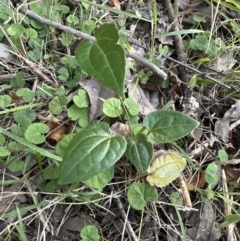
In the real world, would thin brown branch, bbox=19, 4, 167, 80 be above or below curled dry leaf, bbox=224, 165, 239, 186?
above

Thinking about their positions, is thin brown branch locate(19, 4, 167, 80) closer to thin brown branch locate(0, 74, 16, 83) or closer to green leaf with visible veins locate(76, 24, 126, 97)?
thin brown branch locate(0, 74, 16, 83)

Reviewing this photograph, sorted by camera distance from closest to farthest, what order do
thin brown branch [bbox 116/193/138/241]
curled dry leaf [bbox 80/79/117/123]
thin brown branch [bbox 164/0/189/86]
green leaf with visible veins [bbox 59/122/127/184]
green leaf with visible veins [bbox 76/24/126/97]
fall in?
green leaf with visible veins [bbox 76/24/126/97]
green leaf with visible veins [bbox 59/122/127/184]
thin brown branch [bbox 116/193/138/241]
curled dry leaf [bbox 80/79/117/123]
thin brown branch [bbox 164/0/189/86]

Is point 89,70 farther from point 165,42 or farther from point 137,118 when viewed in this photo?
point 165,42

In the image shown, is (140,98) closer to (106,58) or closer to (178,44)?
(178,44)

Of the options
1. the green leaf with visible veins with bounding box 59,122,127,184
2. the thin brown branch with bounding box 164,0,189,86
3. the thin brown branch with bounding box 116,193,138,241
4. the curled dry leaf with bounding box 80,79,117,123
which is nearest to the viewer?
the green leaf with visible veins with bounding box 59,122,127,184

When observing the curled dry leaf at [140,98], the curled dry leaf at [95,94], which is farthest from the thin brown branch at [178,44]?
the curled dry leaf at [95,94]

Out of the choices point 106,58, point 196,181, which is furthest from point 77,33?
point 196,181

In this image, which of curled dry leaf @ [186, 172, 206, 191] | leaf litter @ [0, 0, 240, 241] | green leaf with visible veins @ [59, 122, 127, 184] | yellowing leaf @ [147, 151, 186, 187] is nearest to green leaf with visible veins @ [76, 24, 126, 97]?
green leaf with visible veins @ [59, 122, 127, 184]
